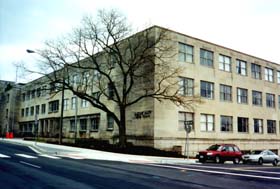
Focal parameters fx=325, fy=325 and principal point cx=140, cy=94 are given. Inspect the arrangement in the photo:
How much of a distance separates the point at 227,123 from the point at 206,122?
4.00 meters

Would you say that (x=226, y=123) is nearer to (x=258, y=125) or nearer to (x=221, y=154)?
(x=258, y=125)

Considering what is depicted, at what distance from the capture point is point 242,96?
4222cm

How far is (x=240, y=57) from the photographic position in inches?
1678

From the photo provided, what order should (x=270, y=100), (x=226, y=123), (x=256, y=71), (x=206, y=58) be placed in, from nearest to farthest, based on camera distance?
(x=206, y=58) < (x=226, y=123) < (x=256, y=71) < (x=270, y=100)

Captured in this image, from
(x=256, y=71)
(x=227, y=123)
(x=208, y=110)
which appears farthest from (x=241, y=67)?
(x=208, y=110)

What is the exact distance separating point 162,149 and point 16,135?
46.6 m

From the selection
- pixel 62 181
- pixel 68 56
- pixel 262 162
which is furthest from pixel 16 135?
pixel 62 181

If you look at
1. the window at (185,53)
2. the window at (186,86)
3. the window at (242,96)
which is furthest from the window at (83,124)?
the window at (242,96)

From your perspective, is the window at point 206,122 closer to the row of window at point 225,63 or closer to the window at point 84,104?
the row of window at point 225,63

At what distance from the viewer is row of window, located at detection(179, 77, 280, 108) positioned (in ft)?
115

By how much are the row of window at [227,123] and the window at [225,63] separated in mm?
6028

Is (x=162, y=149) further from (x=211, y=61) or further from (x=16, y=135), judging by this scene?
(x=16, y=135)

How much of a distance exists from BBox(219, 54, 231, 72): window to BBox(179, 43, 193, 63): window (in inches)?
215

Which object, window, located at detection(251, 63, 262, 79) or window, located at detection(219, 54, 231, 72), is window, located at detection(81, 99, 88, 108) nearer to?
window, located at detection(219, 54, 231, 72)
